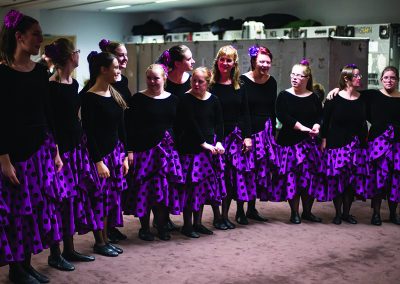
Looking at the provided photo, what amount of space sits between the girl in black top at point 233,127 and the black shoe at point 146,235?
60cm

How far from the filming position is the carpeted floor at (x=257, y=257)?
3439 mm

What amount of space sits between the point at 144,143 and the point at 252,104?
1.03 meters

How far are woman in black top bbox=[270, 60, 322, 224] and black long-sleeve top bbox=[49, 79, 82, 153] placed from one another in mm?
1818

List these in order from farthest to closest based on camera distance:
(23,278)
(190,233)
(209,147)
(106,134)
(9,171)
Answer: (190,233), (209,147), (106,134), (23,278), (9,171)

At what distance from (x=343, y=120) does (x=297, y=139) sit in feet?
1.30

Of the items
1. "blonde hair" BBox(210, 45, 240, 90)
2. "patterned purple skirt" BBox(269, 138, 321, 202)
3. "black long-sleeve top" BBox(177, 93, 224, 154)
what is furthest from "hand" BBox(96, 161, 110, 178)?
"patterned purple skirt" BBox(269, 138, 321, 202)

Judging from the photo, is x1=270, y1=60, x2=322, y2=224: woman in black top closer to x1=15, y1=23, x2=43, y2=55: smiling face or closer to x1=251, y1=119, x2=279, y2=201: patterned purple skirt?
x1=251, y1=119, x2=279, y2=201: patterned purple skirt

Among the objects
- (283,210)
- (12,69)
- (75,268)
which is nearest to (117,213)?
(75,268)

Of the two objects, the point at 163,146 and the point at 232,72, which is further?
the point at 232,72

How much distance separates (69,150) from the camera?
11.3 ft

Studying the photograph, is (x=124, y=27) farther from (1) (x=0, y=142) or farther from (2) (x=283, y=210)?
(1) (x=0, y=142)

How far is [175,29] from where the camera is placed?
11984 mm

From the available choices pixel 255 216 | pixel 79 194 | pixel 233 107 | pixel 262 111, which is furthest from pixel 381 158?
pixel 79 194

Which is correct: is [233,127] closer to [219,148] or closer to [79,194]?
[219,148]
